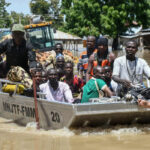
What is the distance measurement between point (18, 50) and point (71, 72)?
109 centimetres

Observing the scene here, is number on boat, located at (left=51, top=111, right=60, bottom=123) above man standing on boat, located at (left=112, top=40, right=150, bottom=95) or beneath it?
beneath

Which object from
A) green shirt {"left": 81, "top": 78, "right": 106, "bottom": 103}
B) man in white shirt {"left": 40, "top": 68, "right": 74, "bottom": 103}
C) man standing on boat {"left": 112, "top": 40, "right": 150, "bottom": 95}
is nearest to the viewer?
green shirt {"left": 81, "top": 78, "right": 106, "bottom": 103}

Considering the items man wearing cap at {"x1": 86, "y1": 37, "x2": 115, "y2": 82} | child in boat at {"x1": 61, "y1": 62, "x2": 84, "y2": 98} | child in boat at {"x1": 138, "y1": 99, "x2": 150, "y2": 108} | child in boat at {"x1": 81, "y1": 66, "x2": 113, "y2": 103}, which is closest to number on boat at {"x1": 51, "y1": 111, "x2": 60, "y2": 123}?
child in boat at {"x1": 81, "y1": 66, "x2": 113, "y2": 103}

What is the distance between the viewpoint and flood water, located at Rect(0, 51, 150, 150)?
5566mm

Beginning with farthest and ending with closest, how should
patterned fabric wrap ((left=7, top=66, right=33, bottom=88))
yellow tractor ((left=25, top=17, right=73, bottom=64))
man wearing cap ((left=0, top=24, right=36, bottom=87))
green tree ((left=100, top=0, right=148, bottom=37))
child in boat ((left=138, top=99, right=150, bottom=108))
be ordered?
green tree ((left=100, top=0, right=148, bottom=37)) → yellow tractor ((left=25, top=17, right=73, bottom=64)) → man wearing cap ((left=0, top=24, right=36, bottom=87)) → patterned fabric wrap ((left=7, top=66, right=33, bottom=88)) → child in boat ((left=138, top=99, right=150, bottom=108))

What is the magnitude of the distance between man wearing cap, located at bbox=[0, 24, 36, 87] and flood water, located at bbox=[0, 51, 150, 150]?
1.43m

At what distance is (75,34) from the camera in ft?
120

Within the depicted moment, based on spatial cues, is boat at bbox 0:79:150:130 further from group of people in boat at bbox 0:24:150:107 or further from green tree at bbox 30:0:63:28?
green tree at bbox 30:0:63:28

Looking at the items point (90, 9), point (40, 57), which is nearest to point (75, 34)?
point (90, 9)

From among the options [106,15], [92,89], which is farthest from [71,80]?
[106,15]

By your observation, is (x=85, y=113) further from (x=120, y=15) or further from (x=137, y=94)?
(x=120, y=15)

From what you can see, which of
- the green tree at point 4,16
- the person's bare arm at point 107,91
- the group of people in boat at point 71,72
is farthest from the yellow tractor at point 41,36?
the green tree at point 4,16

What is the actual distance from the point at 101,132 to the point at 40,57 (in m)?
7.46

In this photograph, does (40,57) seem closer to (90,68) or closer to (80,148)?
(90,68)
